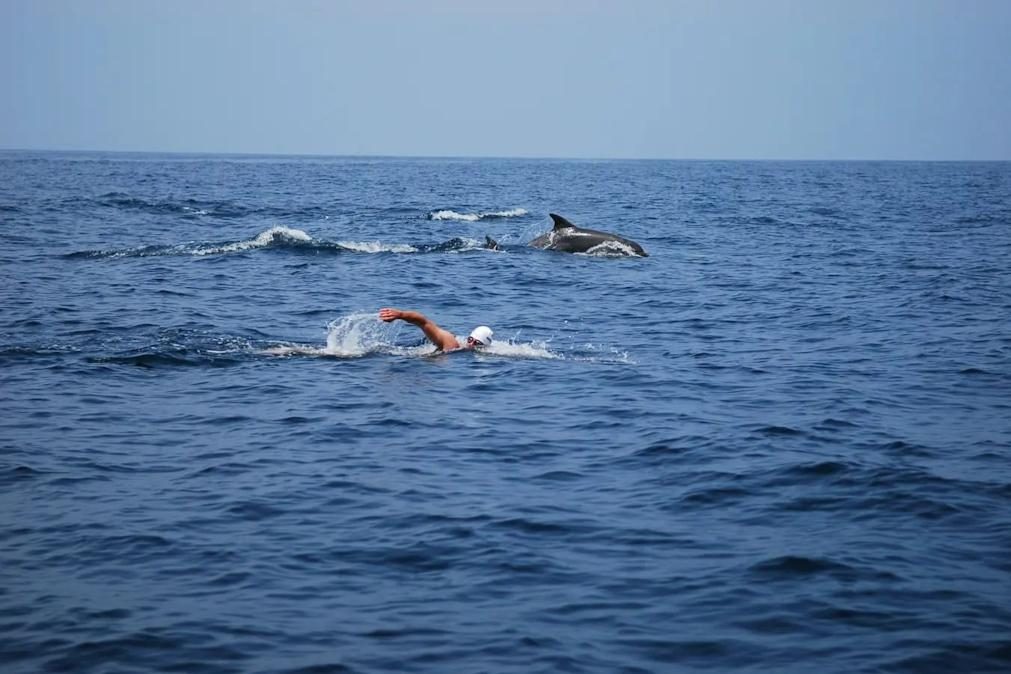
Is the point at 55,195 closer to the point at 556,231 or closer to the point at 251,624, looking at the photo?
the point at 556,231

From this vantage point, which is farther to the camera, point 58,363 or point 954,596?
point 58,363

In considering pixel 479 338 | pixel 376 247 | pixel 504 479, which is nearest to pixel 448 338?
pixel 479 338

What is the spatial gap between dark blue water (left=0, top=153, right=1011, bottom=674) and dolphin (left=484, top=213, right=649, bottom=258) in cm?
773

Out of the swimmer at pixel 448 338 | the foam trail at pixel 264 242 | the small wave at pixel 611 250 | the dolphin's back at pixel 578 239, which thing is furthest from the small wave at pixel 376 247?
the swimmer at pixel 448 338

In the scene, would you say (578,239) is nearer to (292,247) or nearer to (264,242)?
(292,247)

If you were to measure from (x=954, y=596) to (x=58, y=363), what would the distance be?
1412cm

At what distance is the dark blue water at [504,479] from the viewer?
8.55 m

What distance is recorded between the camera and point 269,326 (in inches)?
888

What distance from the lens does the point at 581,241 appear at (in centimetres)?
3709

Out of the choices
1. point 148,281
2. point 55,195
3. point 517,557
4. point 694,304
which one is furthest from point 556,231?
point 55,195

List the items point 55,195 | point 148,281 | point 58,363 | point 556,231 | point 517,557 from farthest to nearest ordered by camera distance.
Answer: point 55,195, point 556,231, point 148,281, point 58,363, point 517,557

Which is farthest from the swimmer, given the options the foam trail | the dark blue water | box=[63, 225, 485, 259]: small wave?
the foam trail

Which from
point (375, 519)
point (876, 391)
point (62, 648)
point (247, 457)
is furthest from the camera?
point (876, 391)

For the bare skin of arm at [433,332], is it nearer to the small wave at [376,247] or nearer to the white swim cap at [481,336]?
the white swim cap at [481,336]
